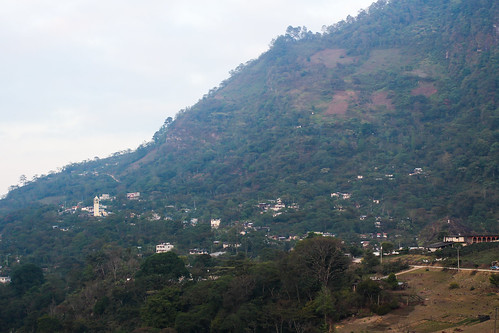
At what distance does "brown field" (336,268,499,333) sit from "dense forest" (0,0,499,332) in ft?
4.08

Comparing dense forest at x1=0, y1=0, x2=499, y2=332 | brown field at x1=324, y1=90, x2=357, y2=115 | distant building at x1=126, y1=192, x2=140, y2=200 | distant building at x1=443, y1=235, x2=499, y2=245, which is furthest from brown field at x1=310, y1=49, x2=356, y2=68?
distant building at x1=443, y1=235, x2=499, y2=245

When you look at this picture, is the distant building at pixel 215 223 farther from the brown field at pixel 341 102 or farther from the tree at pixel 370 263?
the brown field at pixel 341 102

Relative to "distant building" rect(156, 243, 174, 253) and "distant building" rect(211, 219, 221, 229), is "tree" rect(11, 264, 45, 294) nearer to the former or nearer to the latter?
"distant building" rect(156, 243, 174, 253)

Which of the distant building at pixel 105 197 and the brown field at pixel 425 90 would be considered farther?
the brown field at pixel 425 90

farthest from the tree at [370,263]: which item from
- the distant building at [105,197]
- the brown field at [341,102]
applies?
the distant building at [105,197]

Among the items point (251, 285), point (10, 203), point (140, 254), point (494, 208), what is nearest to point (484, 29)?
point (494, 208)

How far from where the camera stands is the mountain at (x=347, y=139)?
56.1m

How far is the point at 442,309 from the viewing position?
2316 cm

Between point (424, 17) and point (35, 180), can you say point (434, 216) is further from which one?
point (35, 180)

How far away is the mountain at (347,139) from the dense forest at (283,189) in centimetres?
27

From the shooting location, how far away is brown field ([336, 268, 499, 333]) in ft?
70.5

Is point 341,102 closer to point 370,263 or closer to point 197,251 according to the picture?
point 197,251

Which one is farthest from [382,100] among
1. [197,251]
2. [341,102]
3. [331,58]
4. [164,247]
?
[164,247]

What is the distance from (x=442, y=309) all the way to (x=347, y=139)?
163ft
